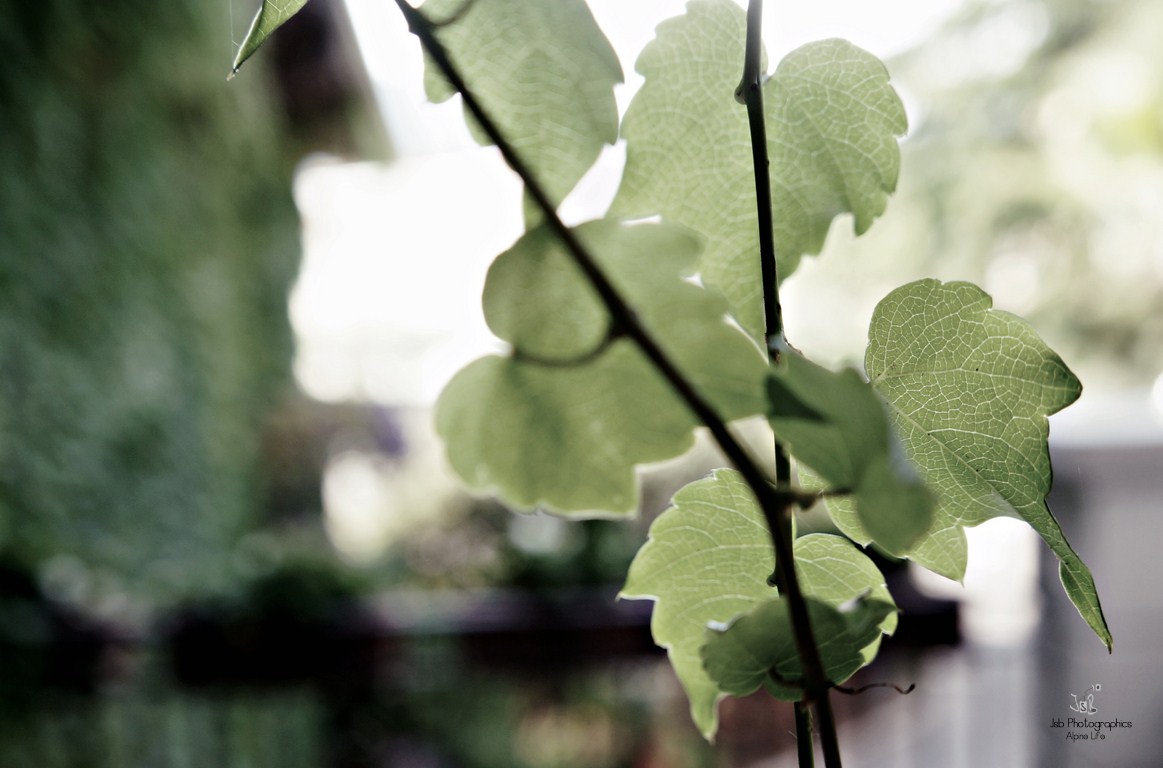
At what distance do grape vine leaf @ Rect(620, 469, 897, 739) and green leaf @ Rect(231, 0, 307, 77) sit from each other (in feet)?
0.40

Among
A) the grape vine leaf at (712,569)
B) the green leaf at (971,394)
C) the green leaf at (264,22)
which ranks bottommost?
the grape vine leaf at (712,569)

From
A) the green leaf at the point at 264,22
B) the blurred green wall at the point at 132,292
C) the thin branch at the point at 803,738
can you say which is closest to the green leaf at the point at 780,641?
the thin branch at the point at 803,738

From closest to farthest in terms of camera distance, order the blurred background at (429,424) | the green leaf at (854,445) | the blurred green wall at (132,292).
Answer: the green leaf at (854,445), the blurred background at (429,424), the blurred green wall at (132,292)

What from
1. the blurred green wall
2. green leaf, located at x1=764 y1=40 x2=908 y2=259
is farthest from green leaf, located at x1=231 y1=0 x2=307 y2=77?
the blurred green wall

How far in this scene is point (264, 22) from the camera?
15cm

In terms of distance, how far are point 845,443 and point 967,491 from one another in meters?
0.07

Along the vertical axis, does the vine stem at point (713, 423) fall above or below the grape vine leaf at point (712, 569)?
above

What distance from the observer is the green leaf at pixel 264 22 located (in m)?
0.14

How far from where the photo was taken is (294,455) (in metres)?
5.02

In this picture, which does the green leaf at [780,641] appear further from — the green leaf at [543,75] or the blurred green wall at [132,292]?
the blurred green wall at [132,292]

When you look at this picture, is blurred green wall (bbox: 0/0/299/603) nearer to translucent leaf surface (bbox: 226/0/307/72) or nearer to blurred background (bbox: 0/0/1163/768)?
blurred background (bbox: 0/0/1163/768)

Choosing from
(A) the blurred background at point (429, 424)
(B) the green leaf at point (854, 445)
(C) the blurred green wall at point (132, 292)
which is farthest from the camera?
(C) the blurred green wall at point (132, 292)

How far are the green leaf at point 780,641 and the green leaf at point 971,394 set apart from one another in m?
0.04

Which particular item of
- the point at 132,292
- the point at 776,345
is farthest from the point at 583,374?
the point at 132,292
